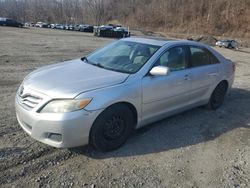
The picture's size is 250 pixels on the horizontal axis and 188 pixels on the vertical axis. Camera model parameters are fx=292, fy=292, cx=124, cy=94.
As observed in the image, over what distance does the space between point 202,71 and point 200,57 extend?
0.99ft

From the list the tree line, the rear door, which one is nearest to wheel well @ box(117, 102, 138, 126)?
the rear door

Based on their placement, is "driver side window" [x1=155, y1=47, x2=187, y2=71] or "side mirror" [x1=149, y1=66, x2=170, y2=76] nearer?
"side mirror" [x1=149, y1=66, x2=170, y2=76]

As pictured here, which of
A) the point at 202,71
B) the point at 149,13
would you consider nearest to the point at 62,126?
the point at 202,71

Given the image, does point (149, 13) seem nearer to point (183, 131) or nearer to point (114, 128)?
point (183, 131)

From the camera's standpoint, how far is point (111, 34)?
41.9 metres

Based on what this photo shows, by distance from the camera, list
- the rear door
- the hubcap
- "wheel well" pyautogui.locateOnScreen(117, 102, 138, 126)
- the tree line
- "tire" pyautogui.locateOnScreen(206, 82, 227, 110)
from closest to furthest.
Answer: the hubcap → "wheel well" pyautogui.locateOnScreen(117, 102, 138, 126) → the rear door → "tire" pyautogui.locateOnScreen(206, 82, 227, 110) → the tree line

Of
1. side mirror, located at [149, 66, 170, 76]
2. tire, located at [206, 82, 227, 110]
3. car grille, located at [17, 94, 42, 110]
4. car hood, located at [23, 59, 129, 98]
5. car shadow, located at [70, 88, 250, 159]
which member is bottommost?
Answer: car shadow, located at [70, 88, 250, 159]

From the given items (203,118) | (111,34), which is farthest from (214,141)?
(111,34)

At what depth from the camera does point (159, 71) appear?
4320 mm

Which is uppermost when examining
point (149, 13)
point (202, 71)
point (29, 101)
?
point (149, 13)

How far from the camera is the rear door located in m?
5.31

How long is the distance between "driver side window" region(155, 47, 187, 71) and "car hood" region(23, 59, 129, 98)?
0.80 m

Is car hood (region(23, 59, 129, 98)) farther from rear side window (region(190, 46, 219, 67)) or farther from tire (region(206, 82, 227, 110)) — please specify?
tire (region(206, 82, 227, 110))

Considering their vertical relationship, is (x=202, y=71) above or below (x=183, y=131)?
above
